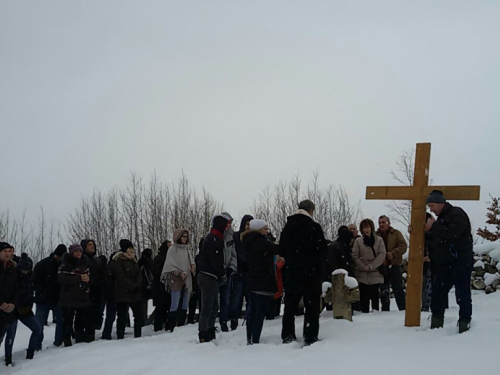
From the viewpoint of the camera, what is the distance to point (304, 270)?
728 centimetres

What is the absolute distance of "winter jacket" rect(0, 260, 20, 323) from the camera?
28.2 ft

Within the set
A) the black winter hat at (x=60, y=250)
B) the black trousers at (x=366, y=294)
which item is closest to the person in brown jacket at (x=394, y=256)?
the black trousers at (x=366, y=294)

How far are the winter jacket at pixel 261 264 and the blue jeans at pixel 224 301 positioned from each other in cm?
257

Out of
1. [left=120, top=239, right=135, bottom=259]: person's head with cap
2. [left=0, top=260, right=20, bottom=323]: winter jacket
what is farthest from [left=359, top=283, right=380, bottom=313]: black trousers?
[left=0, top=260, right=20, bottom=323]: winter jacket

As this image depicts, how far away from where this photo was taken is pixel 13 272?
348 inches

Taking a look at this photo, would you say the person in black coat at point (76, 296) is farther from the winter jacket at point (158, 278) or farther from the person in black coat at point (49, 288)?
the winter jacket at point (158, 278)

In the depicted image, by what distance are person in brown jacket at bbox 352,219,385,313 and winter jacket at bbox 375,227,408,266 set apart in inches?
22.4

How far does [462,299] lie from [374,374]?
2.06 metres

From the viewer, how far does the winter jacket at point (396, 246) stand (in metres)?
10.8

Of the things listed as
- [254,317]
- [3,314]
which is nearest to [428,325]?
[254,317]

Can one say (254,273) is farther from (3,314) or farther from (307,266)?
(3,314)

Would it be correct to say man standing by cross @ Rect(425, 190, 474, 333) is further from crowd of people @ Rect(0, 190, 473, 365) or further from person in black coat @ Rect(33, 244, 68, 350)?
person in black coat @ Rect(33, 244, 68, 350)

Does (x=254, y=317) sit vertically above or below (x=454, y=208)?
below

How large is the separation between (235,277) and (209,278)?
2.22 meters
